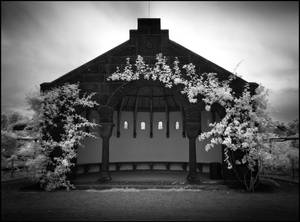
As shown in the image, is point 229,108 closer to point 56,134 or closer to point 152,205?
point 152,205

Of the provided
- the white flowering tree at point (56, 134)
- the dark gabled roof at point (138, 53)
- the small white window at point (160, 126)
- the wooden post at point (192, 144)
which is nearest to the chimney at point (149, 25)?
the dark gabled roof at point (138, 53)

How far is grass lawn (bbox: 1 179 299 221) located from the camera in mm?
7328

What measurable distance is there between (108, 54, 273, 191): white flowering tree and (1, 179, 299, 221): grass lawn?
1.47 metres

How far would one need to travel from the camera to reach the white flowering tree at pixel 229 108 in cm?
1065

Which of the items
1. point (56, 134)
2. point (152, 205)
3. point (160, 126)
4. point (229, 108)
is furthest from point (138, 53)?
point (160, 126)

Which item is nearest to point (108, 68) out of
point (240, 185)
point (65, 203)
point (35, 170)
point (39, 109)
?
point (39, 109)

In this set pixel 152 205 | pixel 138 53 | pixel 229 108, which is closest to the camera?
pixel 152 205

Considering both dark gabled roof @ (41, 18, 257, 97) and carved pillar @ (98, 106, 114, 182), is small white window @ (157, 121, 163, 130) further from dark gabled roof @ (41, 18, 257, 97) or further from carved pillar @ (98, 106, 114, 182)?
dark gabled roof @ (41, 18, 257, 97)

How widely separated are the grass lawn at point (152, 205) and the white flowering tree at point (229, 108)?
147 centimetres

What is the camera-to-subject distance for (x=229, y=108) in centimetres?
1159

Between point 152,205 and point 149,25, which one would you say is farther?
point 149,25

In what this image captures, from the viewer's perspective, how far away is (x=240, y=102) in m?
11.0

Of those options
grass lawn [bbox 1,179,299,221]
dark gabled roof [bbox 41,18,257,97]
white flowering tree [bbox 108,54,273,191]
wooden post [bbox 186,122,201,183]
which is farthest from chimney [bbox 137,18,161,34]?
grass lawn [bbox 1,179,299,221]

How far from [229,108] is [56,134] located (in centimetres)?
868
